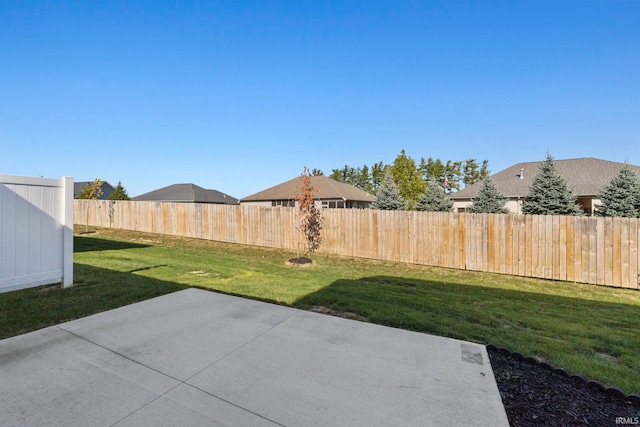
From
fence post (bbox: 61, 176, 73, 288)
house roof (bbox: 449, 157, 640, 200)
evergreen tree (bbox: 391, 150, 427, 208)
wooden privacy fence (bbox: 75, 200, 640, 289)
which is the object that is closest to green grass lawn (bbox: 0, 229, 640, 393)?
fence post (bbox: 61, 176, 73, 288)

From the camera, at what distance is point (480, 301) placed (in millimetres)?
5332

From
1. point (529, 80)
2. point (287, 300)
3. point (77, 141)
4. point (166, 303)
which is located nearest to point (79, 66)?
point (77, 141)

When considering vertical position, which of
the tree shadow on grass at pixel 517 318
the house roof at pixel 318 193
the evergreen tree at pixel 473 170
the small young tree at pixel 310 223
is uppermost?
the evergreen tree at pixel 473 170

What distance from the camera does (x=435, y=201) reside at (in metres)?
15.2

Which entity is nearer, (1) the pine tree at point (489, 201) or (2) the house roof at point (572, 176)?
(1) the pine tree at point (489, 201)

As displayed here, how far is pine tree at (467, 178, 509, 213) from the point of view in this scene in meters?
14.0

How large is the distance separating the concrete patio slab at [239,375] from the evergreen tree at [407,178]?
2374cm

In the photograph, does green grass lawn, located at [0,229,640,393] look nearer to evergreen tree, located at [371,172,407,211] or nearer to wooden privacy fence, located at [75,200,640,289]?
wooden privacy fence, located at [75,200,640,289]

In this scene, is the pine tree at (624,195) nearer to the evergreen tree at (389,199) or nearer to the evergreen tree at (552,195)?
the evergreen tree at (552,195)

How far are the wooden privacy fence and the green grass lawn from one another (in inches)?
18.4

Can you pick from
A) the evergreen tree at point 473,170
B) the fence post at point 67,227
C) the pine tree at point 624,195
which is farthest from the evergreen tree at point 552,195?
the evergreen tree at point 473,170

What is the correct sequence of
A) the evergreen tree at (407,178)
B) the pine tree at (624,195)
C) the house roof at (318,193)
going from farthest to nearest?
the evergreen tree at (407,178), the house roof at (318,193), the pine tree at (624,195)

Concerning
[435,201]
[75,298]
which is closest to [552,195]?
[435,201]

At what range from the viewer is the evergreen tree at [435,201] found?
15.1 m
